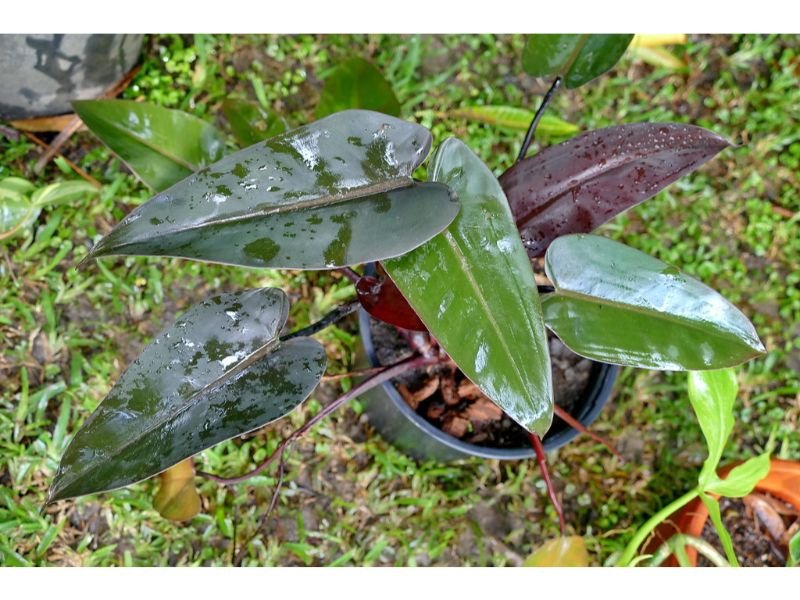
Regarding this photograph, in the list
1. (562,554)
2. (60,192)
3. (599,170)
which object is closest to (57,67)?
(60,192)

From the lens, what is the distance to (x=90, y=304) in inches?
50.1

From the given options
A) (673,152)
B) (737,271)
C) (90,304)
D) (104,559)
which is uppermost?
(673,152)

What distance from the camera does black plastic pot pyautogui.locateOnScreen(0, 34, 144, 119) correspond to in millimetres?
1108

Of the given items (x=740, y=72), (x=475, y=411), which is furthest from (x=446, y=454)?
(x=740, y=72)

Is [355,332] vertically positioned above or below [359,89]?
below

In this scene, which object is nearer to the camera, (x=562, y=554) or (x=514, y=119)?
(x=562, y=554)

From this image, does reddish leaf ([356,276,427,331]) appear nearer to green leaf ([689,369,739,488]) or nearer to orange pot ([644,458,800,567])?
green leaf ([689,369,739,488])

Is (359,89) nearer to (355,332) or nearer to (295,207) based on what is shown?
(295,207)

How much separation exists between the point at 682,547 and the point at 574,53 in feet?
2.67

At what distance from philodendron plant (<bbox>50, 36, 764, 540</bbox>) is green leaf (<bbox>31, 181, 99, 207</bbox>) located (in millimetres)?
613

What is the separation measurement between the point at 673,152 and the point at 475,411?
1.58 feet

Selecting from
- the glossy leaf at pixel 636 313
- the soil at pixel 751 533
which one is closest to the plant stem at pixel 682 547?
the soil at pixel 751 533

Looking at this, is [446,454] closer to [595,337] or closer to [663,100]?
[595,337]

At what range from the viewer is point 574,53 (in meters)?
0.93
